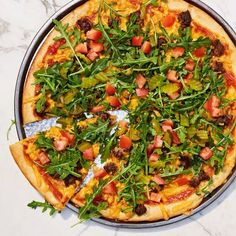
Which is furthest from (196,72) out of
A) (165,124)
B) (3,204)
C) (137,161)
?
(3,204)

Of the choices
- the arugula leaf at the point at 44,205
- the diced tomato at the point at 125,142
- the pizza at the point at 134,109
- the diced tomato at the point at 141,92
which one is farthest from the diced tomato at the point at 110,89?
the arugula leaf at the point at 44,205

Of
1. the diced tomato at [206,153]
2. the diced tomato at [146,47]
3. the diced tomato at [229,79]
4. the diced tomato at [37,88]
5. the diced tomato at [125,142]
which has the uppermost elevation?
the diced tomato at [37,88]

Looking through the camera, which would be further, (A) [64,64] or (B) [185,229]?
(B) [185,229]

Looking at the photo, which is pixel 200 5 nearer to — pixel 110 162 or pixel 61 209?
pixel 110 162

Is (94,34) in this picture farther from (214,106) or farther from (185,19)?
(214,106)

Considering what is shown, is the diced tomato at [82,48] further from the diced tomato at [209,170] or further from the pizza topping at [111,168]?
the diced tomato at [209,170]

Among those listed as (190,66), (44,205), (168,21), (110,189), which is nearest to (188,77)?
(190,66)
